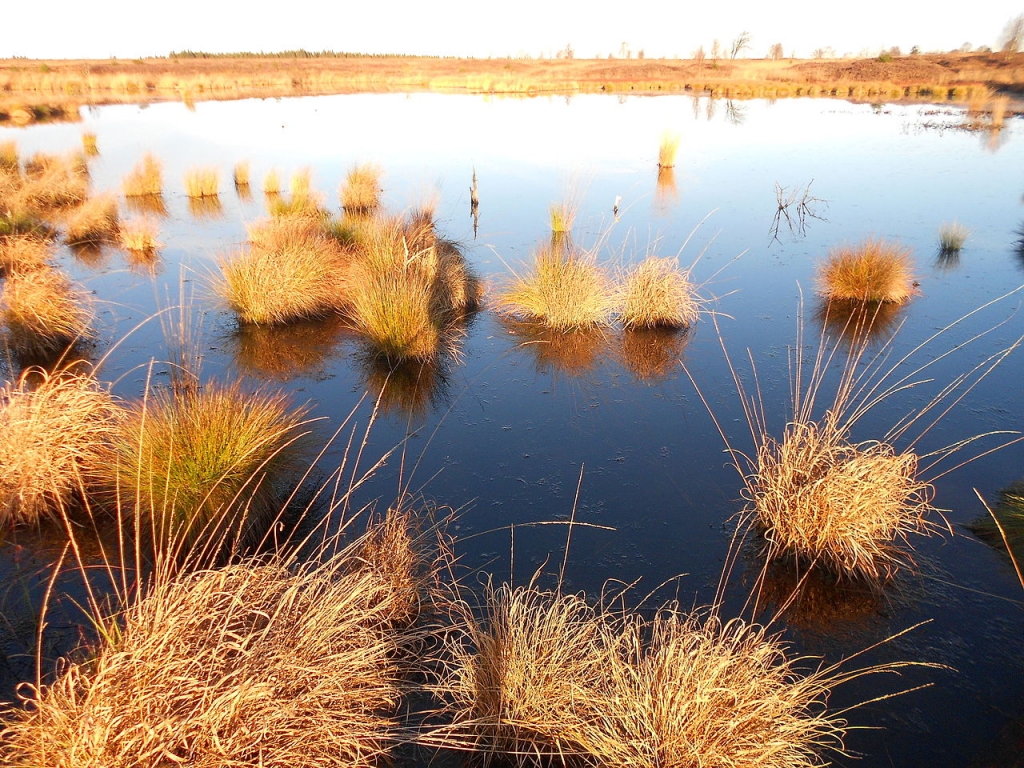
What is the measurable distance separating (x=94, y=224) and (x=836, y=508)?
12108 mm

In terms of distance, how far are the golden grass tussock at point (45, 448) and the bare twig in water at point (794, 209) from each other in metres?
10.3

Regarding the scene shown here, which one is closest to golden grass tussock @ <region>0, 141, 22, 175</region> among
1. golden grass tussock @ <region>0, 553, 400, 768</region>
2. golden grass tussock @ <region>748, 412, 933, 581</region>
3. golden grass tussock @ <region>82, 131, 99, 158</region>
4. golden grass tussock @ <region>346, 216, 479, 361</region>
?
golden grass tussock @ <region>82, 131, 99, 158</region>

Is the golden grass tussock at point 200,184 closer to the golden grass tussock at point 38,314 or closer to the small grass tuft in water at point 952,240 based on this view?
the golden grass tussock at point 38,314

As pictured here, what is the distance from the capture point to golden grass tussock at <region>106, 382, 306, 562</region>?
3.77 metres

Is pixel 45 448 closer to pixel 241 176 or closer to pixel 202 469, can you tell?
pixel 202 469

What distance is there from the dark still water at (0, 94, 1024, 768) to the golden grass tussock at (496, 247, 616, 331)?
343 mm

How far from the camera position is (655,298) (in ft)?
23.6

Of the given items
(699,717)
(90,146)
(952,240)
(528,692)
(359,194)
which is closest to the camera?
(699,717)

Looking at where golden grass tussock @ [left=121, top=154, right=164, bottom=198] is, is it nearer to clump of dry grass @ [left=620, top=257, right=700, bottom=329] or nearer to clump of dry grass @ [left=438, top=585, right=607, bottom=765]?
clump of dry grass @ [left=620, top=257, right=700, bottom=329]

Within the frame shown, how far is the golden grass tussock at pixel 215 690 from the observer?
1845mm

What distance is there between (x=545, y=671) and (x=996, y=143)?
23.7 metres

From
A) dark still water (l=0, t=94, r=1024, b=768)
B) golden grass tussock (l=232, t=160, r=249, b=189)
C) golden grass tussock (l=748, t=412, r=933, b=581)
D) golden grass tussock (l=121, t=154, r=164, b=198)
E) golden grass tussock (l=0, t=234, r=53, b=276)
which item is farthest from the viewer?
golden grass tussock (l=232, t=160, r=249, b=189)

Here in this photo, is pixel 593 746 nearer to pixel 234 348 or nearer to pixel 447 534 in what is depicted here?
pixel 447 534

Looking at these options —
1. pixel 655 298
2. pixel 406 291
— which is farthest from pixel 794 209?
pixel 406 291
